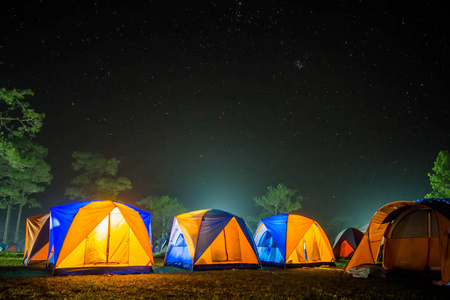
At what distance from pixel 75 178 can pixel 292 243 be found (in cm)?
3387

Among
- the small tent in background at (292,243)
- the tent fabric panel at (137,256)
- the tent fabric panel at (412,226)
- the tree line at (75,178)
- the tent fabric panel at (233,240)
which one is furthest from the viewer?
the tree line at (75,178)

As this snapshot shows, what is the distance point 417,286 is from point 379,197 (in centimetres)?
7274

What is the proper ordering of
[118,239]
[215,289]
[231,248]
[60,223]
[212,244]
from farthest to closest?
1. [231,248]
2. [212,244]
3. [118,239]
4. [60,223]
5. [215,289]

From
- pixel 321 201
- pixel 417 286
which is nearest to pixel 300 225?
pixel 417 286

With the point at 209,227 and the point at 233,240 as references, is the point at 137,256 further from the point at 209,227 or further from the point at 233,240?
the point at 233,240

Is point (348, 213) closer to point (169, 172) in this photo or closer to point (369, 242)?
point (169, 172)

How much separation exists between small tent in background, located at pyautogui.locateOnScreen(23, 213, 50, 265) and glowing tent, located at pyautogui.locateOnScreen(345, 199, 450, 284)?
1254cm

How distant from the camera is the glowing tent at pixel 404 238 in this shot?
9812mm

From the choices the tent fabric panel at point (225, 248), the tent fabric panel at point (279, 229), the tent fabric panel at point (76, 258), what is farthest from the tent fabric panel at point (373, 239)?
the tent fabric panel at point (76, 258)

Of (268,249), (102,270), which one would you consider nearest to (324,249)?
(268,249)

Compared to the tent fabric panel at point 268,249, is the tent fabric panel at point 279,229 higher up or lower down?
higher up

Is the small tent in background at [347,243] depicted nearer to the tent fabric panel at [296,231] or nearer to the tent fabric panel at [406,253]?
the tent fabric panel at [296,231]

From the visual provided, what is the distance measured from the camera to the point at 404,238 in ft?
34.6

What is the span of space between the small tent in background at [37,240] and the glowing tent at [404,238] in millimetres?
12543
